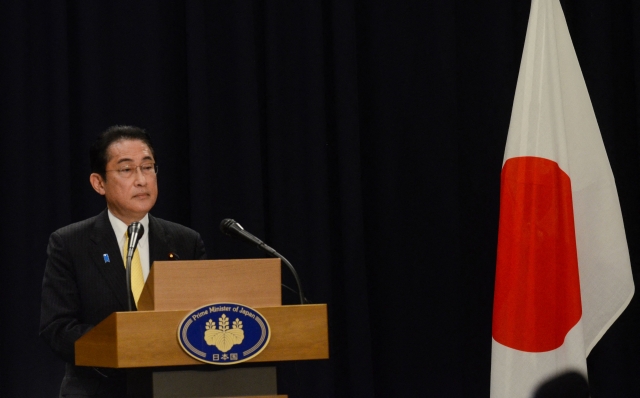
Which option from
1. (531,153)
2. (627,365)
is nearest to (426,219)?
(531,153)

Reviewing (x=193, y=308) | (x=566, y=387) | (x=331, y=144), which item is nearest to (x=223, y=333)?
(x=193, y=308)

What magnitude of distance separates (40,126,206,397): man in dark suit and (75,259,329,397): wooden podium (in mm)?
503

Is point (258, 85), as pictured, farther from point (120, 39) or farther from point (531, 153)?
point (531, 153)

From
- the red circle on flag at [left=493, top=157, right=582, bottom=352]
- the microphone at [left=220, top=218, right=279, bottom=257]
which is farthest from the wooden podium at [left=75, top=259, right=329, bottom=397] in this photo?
the red circle on flag at [left=493, top=157, right=582, bottom=352]

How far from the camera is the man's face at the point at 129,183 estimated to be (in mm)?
2928

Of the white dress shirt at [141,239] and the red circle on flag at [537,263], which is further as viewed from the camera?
the red circle on flag at [537,263]

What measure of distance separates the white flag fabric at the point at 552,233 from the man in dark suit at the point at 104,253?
125 cm

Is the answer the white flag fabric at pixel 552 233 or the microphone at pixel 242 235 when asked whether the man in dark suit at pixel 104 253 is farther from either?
the white flag fabric at pixel 552 233

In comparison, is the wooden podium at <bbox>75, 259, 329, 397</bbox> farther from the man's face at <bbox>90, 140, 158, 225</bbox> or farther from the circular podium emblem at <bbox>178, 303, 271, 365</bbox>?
the man's face at <bbox>90, 140, 158, 225</bbox>

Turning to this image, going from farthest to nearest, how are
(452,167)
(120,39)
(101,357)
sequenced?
(452,167) < (120,39) < (101,357)

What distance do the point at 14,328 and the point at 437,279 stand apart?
2027 mm

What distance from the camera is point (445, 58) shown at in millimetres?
4309

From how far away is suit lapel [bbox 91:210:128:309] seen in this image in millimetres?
2754

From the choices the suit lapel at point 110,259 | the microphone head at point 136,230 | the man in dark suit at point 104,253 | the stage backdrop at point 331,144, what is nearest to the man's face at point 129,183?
the man in dark suit at point 104,253
